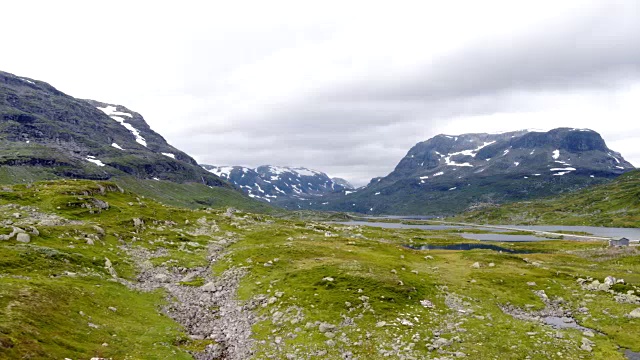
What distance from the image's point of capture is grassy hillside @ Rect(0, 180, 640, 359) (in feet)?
89.7

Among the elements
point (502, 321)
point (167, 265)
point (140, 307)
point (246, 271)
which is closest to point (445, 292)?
point (502, 321)

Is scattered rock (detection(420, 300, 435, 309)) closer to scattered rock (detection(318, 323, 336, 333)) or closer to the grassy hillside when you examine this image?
the grassy hillside

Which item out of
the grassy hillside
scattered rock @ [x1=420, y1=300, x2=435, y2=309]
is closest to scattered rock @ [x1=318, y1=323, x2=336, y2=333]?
the grassy hillside

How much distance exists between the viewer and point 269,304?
38.3m

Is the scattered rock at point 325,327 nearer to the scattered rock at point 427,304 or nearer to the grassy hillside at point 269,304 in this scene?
the grassy hillside at point 269,304

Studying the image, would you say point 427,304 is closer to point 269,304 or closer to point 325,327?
point 325,327

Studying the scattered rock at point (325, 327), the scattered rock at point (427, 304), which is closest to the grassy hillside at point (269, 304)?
the scattered rock at point (325, 327)

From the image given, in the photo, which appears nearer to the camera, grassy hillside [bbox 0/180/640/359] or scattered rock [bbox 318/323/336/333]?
grassy hillside [bbox 0/180/640/359]

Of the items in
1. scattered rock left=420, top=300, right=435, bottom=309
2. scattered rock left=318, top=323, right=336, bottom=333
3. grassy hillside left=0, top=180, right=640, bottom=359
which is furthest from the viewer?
scattered rock left=420, top=300, right=435, bottom=309

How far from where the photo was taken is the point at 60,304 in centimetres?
2816

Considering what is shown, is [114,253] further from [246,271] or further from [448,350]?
[448,350]

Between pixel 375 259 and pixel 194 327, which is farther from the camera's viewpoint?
pixel 375 259

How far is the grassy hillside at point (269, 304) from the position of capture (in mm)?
27328

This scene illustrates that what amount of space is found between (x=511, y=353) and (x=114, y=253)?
51429 millimetres
